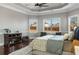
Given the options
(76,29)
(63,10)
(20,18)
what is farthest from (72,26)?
(20,18)

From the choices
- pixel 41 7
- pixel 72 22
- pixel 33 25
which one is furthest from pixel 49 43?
pixel 41 7

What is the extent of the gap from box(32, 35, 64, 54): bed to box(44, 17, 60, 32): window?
0.13 meters

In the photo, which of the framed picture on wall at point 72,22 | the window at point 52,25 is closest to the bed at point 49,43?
the window at point 52,25

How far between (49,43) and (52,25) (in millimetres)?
349

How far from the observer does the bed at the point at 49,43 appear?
1.84m

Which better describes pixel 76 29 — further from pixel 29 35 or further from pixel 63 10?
pixel 29 35

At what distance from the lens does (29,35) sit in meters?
1.90

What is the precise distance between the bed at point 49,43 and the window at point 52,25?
0.44 feet

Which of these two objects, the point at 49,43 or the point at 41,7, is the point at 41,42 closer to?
the point at 49,43

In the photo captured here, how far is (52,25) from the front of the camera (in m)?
1.88

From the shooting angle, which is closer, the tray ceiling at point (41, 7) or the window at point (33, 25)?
the tray ceiling at point (41, 7)

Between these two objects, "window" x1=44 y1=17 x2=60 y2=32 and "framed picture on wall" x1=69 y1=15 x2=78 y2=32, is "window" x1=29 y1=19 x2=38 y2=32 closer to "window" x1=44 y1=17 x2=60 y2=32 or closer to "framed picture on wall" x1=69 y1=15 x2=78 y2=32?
"window" x1=44 y1=17 x2=60 y2=32

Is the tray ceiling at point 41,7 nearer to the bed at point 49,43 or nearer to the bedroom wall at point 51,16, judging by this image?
the bedroom wall at point 51,16
